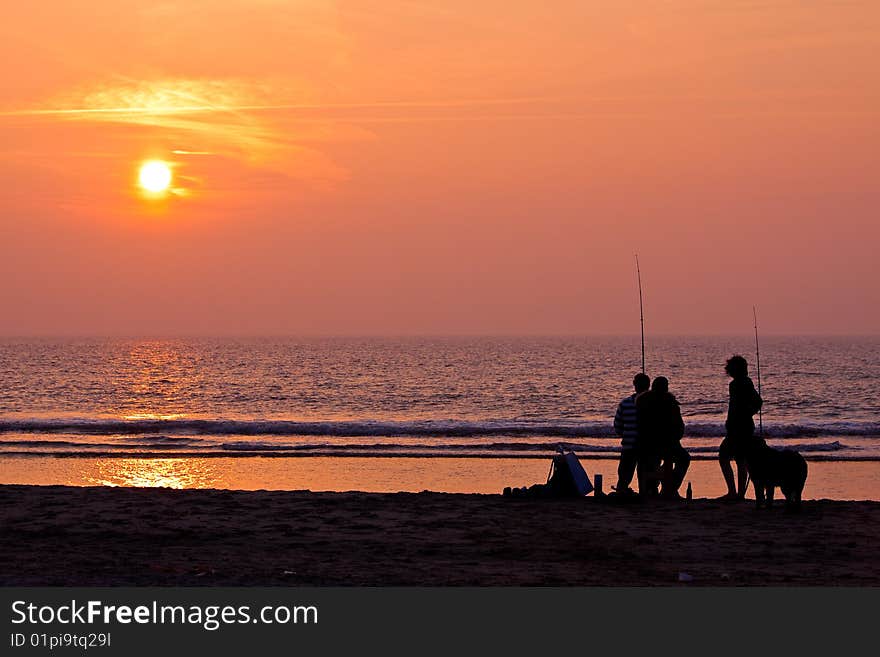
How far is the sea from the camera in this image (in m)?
26.8

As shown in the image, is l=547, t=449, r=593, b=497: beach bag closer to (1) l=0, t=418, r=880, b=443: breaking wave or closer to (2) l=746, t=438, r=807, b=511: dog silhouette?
(2) l=746, t=438, r=807, b=511: dog silhouette

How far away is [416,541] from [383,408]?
35.9 metres

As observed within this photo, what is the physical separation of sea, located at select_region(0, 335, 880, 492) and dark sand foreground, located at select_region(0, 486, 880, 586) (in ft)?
19.2

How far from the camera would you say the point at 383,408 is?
4647cm

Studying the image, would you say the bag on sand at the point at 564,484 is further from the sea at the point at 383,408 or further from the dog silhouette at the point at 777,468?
the sea at the point at 383,408

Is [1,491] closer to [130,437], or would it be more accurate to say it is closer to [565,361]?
[130,437]

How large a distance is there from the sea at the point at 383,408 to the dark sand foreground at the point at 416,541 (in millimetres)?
5847

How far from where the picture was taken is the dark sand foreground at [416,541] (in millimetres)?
8922

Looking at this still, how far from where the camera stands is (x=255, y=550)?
1022 cm

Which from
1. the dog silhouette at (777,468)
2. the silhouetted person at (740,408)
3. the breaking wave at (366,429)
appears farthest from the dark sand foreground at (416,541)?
the breaking wave at (366,429)

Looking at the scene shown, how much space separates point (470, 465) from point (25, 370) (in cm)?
6241

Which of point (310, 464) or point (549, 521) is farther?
point (310, 464)

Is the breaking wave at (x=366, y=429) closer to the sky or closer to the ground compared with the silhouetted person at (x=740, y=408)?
closer to the ground
